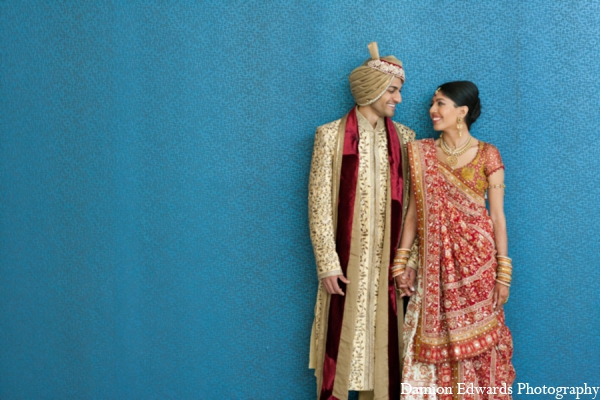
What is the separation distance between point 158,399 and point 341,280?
1.22 m

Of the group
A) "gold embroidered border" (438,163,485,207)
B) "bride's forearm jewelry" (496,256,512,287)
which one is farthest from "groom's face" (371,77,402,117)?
"bride's forearm jewelry" (496,256,512,287)

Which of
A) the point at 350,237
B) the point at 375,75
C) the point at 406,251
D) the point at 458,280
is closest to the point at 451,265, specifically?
the point at 458,280

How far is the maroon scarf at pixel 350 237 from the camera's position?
98.8 inches

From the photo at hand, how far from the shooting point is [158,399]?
287 centimetres

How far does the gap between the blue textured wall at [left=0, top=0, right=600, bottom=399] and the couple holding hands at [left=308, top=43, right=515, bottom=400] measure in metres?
0.30

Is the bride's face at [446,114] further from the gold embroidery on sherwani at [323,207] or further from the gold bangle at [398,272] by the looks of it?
the gold bangle at [398,272]

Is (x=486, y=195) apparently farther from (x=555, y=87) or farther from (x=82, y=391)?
(x=82, y=391)

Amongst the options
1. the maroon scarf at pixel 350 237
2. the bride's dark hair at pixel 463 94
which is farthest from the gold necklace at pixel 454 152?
the maroon scarf at pixel 350 237

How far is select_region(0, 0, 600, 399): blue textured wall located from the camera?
2768 mm

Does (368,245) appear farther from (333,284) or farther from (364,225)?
(333,284)

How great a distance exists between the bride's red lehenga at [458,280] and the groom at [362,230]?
143mm

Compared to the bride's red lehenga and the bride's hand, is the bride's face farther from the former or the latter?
the bride's hand

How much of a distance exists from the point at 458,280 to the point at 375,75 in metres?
1.00

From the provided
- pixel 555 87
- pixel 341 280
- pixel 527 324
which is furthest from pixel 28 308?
pixel 555 87
